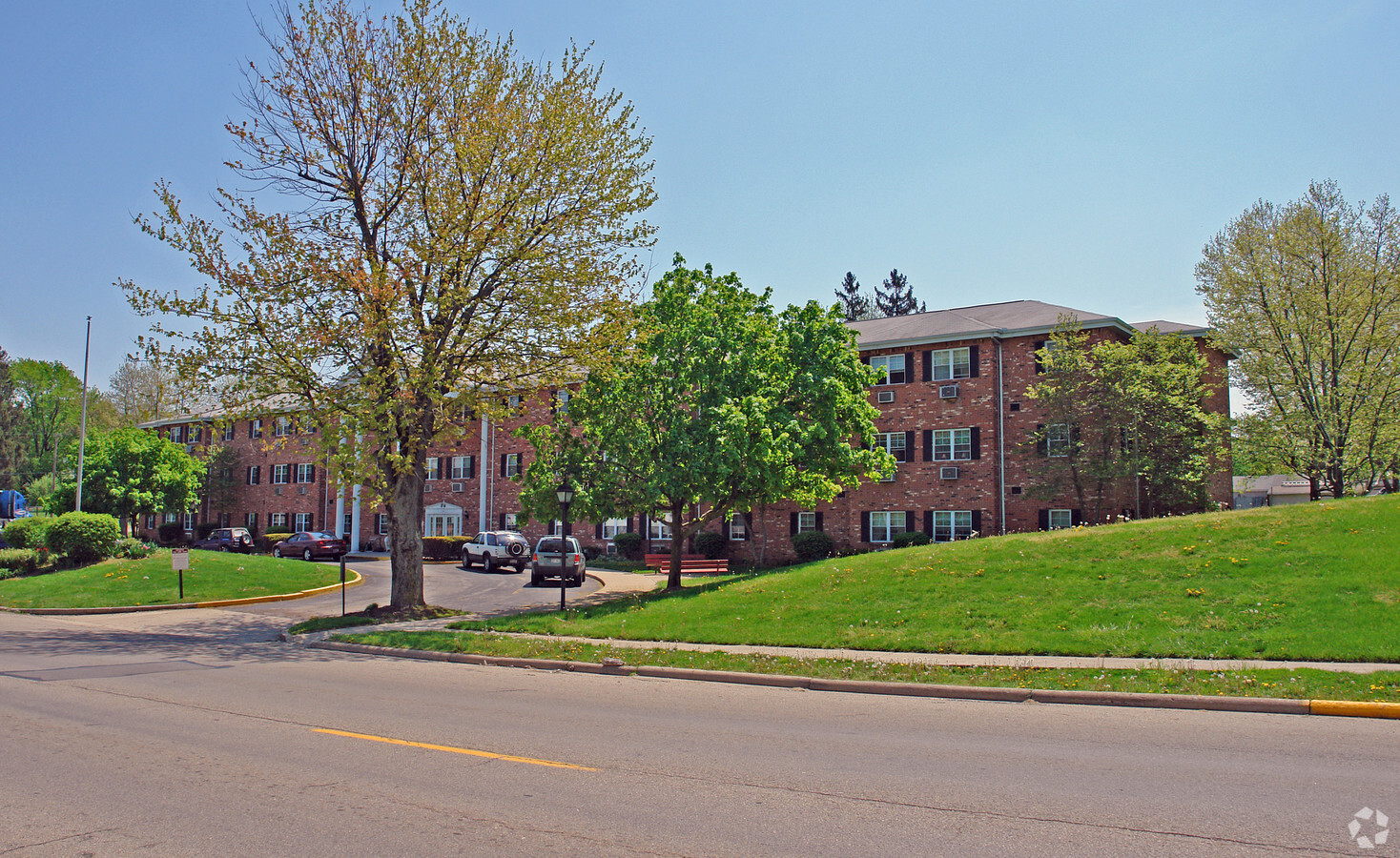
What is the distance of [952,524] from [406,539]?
72.6ft

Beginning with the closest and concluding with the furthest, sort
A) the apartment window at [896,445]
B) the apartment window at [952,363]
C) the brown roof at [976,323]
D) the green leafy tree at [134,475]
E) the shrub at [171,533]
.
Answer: the brown roof at [976,323]
the apartment window at [952,363]
the apartment window at [896,445]
the green leafy tree at [134,475]
the shrub at [171,533]

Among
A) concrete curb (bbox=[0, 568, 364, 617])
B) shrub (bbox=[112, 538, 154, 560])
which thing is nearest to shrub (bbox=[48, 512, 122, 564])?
shrub (bbox=[112, 538, 154, 560])

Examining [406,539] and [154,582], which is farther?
[154,582]

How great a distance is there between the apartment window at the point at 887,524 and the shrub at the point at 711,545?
6.61m

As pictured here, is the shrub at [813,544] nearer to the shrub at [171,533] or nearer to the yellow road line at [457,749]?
the yellow road line at [457,749]

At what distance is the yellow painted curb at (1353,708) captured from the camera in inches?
348

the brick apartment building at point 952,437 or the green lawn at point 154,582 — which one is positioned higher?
the brick apartment building at point 952,437

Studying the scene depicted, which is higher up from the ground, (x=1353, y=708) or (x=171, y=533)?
(x=1353, y=708)

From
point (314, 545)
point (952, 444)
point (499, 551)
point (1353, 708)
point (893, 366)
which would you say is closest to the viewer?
point (1353, 708)

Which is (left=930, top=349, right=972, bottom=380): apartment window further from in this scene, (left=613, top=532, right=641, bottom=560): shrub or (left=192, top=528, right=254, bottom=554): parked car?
(left=192, top=528, right=254, bottom=554): parked car

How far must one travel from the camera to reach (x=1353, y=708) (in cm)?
896

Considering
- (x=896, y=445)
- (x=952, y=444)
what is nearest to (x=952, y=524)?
(x=952, y=444)

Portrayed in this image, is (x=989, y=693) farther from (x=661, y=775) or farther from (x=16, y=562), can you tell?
(x=16, y=562)

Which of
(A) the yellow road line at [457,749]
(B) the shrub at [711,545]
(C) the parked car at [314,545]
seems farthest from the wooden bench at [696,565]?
(A) the yellow road line at [457,749]
